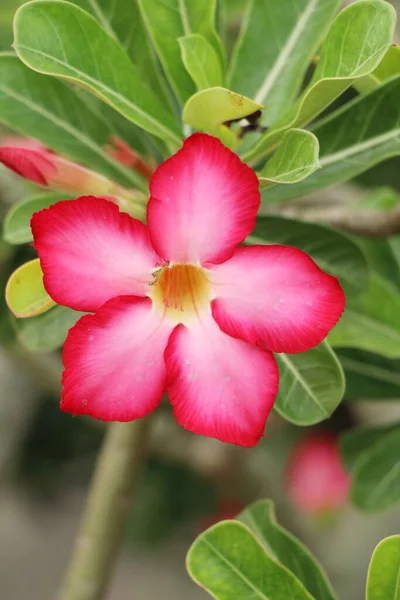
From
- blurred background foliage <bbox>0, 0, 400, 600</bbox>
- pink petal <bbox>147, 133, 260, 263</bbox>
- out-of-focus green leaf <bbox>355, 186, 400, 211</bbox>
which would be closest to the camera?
pink petal <bbox>147, 133, 260, 263</bbox>

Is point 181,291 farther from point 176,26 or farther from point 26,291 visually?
point 176,26

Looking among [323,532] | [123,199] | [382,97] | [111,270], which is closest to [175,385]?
[111,270]

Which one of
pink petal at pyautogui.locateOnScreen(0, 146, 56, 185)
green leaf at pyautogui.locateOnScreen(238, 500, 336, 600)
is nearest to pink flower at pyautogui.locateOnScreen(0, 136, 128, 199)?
pink petal at pyautogui.locateOnScreen(0, 146, 56, 185)

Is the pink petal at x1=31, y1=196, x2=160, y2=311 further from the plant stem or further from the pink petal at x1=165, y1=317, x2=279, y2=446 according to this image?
the plant stem

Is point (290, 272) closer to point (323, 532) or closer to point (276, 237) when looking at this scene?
point (276, 237)

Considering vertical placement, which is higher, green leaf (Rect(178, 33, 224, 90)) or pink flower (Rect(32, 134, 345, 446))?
green leaf (Rect(178, 33, 224, 90))

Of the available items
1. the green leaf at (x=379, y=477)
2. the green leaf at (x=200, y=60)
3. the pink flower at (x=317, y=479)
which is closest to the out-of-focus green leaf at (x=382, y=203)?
the green leaf at (x=379, y=477)

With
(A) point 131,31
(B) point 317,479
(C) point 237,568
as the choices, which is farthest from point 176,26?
(B) point 317,479
